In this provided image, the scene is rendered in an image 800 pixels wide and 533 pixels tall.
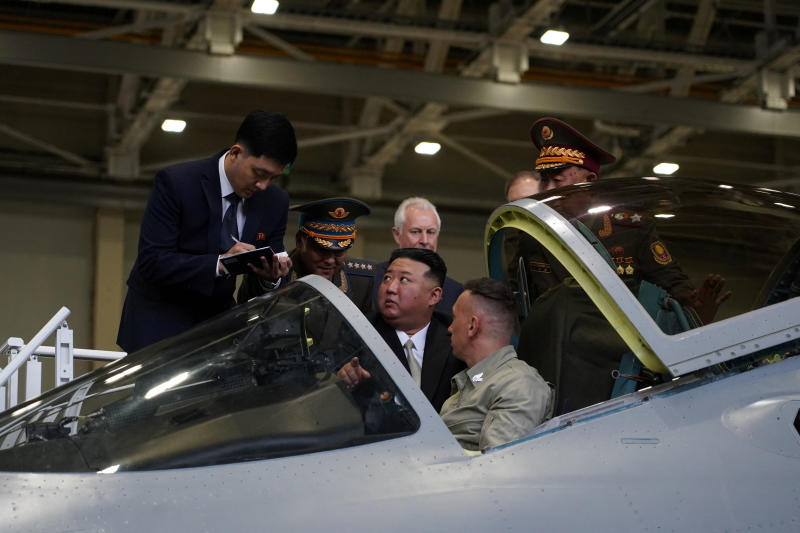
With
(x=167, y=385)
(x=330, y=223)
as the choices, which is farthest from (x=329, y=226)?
(x=167, y=385)

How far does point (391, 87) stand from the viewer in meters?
12.5

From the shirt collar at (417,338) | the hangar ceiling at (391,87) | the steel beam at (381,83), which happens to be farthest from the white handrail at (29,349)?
the steel beam at (381,83)

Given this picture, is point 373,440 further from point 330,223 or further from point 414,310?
point 330,223

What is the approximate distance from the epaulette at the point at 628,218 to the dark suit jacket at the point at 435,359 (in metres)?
1.17

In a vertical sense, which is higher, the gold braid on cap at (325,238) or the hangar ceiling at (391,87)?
the hangar ceiling at (391,87)

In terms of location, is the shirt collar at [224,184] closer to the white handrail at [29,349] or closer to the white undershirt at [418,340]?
the white handrail at [29,349]

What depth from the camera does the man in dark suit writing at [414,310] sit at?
15.4 feet

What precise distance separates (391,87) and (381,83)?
5.0 inches

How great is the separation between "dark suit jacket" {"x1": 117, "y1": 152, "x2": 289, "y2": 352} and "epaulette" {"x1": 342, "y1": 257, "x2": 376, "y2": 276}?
1348 millimetres

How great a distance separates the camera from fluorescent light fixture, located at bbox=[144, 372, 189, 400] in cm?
297

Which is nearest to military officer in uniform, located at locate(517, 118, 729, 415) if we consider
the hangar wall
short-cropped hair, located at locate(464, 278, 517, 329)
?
short-cropped hair, located at locate(464, 278, 517, 329)

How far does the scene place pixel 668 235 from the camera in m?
3.55

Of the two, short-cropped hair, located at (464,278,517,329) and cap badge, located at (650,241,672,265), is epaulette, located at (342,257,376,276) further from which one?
cap badge, located at (650,241,672,265)

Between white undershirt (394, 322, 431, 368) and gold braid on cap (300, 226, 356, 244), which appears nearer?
white undershirt (394, 322, 431, 368)
